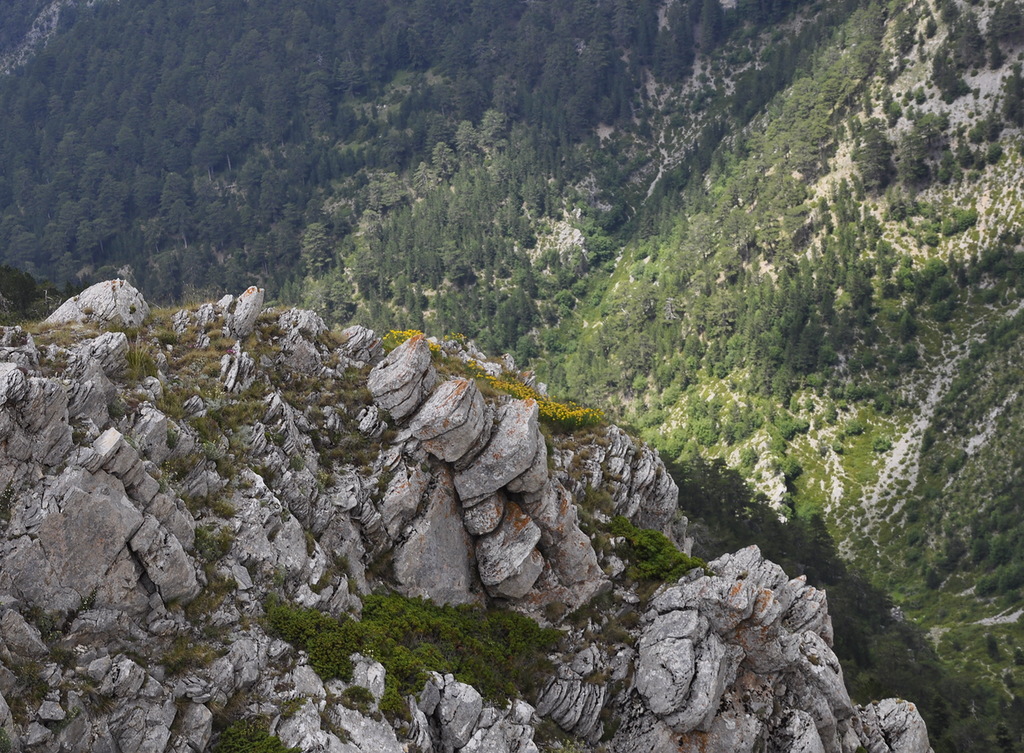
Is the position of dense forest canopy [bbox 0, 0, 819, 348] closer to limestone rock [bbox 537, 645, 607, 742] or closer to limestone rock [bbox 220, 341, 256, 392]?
limestone rock [bbox 220, 341, 256, 392]

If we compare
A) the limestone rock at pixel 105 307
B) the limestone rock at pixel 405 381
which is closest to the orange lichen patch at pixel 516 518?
the limestone rock at pixel 405 381

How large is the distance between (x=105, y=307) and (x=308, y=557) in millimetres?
11697

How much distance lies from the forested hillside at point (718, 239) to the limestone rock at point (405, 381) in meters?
41.8

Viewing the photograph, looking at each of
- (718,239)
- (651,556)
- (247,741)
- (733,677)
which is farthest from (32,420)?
(718,239)

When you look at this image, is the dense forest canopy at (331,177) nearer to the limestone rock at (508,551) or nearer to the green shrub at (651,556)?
the green shrub at (651,556)

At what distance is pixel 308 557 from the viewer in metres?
24.9

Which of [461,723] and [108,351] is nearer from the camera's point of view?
[461,723]

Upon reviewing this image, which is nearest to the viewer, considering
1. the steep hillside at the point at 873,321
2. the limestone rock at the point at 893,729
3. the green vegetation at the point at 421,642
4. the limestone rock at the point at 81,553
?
the limestone rock at the point at 81,553

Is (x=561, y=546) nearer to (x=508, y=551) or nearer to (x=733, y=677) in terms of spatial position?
(x=508, y=551)

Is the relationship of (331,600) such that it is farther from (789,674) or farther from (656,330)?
(656,330)

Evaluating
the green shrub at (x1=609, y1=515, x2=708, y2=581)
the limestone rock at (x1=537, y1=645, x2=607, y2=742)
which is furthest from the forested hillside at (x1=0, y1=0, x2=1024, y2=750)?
the limestone rock at (x1=537, y1=645, x2=607, y2=742)

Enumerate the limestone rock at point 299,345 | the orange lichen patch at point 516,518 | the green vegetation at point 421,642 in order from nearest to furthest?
the green vegetation at point 421,642, the orange lichen patch at point 516,518, the limestone rock at point 299,345

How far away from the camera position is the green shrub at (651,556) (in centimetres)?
3281

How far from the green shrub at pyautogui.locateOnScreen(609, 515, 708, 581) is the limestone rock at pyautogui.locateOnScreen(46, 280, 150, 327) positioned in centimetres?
2022
